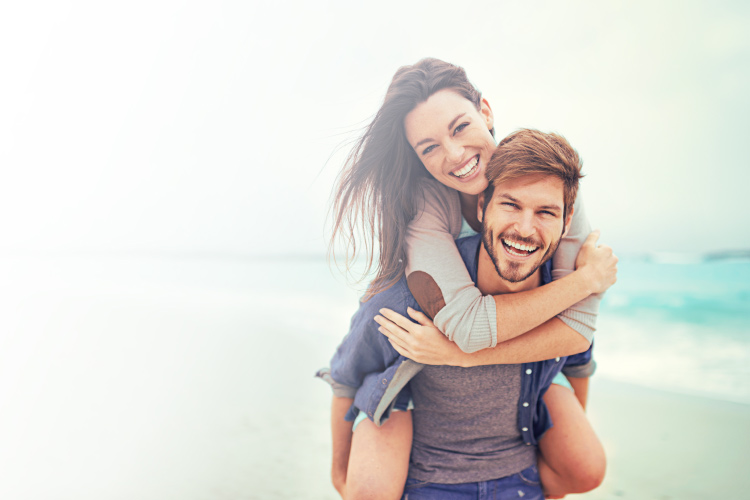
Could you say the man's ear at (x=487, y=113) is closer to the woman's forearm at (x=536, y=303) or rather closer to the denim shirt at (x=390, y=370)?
the denim shirt at (x=390, y=370)

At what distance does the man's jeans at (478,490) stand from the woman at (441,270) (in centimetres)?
9

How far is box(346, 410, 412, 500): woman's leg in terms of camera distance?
2.13 metres

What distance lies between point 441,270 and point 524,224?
14.6 inches

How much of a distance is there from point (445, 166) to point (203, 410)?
13.7 ft

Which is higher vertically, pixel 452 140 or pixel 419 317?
pixel 452 140

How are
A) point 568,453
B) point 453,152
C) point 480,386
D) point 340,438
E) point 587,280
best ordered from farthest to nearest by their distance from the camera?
point 340,438 < point 568,453 < point 480,386 < point 453,152 < point 587,280

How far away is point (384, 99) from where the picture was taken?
231 cm

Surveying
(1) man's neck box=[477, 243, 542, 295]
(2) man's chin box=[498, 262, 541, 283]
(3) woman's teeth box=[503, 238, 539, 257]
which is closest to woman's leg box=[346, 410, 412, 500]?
(1) man's neck box=[477, 243, 542, 295]

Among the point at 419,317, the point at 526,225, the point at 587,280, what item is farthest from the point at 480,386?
the point at 526,225

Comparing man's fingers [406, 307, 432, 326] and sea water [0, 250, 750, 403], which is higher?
man's fingers [406, 307, 432, 326]

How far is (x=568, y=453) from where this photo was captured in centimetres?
230

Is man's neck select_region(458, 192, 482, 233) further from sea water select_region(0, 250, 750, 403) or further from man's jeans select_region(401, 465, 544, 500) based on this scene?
sea water select_region(0, 250, 750, 403)

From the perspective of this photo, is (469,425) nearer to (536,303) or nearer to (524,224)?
(536,303)

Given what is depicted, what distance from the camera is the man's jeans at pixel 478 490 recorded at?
2.19 meters
